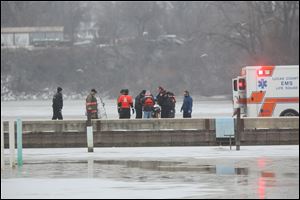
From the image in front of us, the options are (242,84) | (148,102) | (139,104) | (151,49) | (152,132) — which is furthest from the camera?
(151,49)

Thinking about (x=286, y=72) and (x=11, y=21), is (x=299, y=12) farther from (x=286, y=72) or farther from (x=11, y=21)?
(x=11, y=21)

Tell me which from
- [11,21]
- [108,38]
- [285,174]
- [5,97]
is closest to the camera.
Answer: [285,174]

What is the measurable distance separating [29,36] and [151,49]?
22486mm

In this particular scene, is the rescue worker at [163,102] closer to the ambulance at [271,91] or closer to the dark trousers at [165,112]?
the dark trousers at [165,112]

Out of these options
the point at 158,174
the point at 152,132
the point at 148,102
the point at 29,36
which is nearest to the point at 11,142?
the point at 158,174

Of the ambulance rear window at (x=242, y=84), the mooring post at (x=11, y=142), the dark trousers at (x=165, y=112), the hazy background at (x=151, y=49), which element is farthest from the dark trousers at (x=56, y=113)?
the hazy background at (x=151, y=49)

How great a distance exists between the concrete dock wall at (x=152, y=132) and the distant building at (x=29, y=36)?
351 feet

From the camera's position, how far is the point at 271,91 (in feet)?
121

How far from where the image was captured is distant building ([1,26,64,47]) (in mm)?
139625

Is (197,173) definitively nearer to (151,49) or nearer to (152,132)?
(152,132)

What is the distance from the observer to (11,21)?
488 ft

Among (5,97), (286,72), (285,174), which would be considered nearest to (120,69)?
(5,97)

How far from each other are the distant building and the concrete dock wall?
10686cm

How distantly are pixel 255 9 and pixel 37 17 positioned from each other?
70168mm
